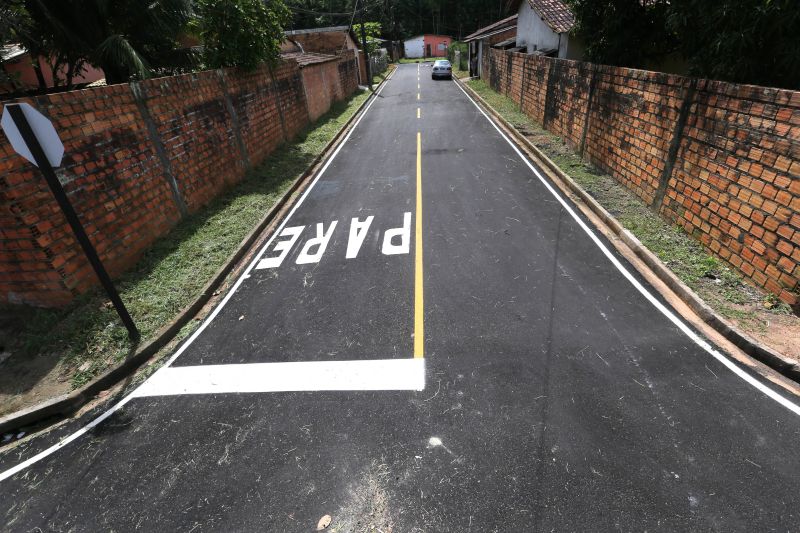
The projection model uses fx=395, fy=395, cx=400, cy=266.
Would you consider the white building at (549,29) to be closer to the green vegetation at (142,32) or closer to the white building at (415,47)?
the green vegetation at (142,32)

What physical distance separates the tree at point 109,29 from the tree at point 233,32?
817mm

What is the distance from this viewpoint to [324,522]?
10.4 feet

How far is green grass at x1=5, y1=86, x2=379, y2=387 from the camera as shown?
5.14 meters

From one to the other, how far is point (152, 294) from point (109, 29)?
24.8 feet

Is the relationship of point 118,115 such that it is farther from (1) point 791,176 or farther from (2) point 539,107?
(2) point 539,107

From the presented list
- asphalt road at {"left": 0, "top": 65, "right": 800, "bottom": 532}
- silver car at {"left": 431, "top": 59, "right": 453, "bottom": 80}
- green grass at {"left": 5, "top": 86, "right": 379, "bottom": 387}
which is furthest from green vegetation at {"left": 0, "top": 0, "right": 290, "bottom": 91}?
silver car at {"left": 431, "top": 59, "right": 453, "bottom": 80}

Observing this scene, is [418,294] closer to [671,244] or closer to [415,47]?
[671,244]

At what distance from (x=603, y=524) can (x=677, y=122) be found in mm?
6950

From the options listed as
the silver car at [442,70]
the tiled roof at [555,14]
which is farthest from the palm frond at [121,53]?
the silver car at [442,70]

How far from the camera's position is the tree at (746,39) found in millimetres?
5359

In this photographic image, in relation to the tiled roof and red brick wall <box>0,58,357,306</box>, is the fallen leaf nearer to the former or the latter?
red brick wall <box>0,58,357,306</box>

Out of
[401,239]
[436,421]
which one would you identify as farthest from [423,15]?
[436,421]

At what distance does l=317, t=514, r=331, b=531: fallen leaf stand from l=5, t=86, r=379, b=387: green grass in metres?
3.52

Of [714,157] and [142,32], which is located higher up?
[142,32]
